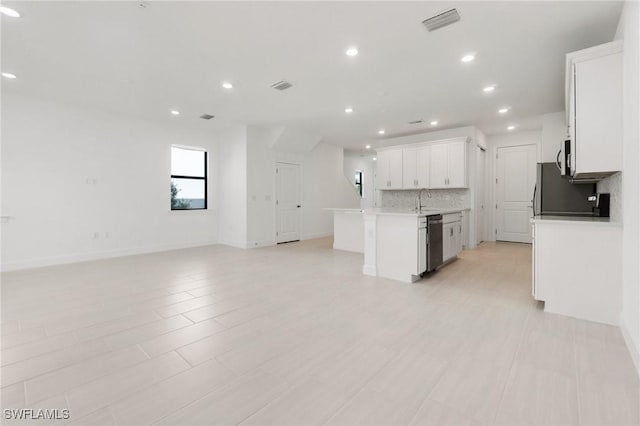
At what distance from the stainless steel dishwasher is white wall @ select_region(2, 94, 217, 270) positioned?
5.46 meters

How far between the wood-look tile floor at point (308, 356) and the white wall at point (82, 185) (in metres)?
1.56

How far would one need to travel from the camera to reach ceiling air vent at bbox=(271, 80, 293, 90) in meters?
4.17

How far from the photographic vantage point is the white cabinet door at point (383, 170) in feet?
25.1

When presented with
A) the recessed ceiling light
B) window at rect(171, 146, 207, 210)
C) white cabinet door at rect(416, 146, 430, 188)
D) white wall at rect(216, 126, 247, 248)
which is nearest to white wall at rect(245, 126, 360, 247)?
white wall at rect(216, 126, 247, 248)

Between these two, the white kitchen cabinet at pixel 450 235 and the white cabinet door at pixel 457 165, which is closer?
the white kitchen cabinet at pixel 450 235

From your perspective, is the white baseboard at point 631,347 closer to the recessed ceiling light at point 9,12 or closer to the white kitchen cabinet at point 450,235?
the white kitchen cabinet at point 450,235

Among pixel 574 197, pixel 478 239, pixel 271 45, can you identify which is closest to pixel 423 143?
pixel 478 239

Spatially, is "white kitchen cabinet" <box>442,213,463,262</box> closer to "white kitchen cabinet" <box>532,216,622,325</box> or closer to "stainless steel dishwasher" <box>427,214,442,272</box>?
"stainless steel dishwasher" <box>427,214,442,272</box>

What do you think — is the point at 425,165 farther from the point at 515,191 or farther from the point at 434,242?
the point at 434,242

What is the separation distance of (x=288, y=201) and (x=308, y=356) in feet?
19.3

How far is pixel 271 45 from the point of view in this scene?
3148 millimetres

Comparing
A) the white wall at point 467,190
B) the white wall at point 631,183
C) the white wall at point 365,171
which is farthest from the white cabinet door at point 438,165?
the white wall at point 365,171

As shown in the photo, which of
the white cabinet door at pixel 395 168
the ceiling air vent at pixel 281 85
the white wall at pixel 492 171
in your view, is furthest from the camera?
the white cabinet door at pixel 395 168

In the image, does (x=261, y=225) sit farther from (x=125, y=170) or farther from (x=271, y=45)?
(x=271, y=45)
